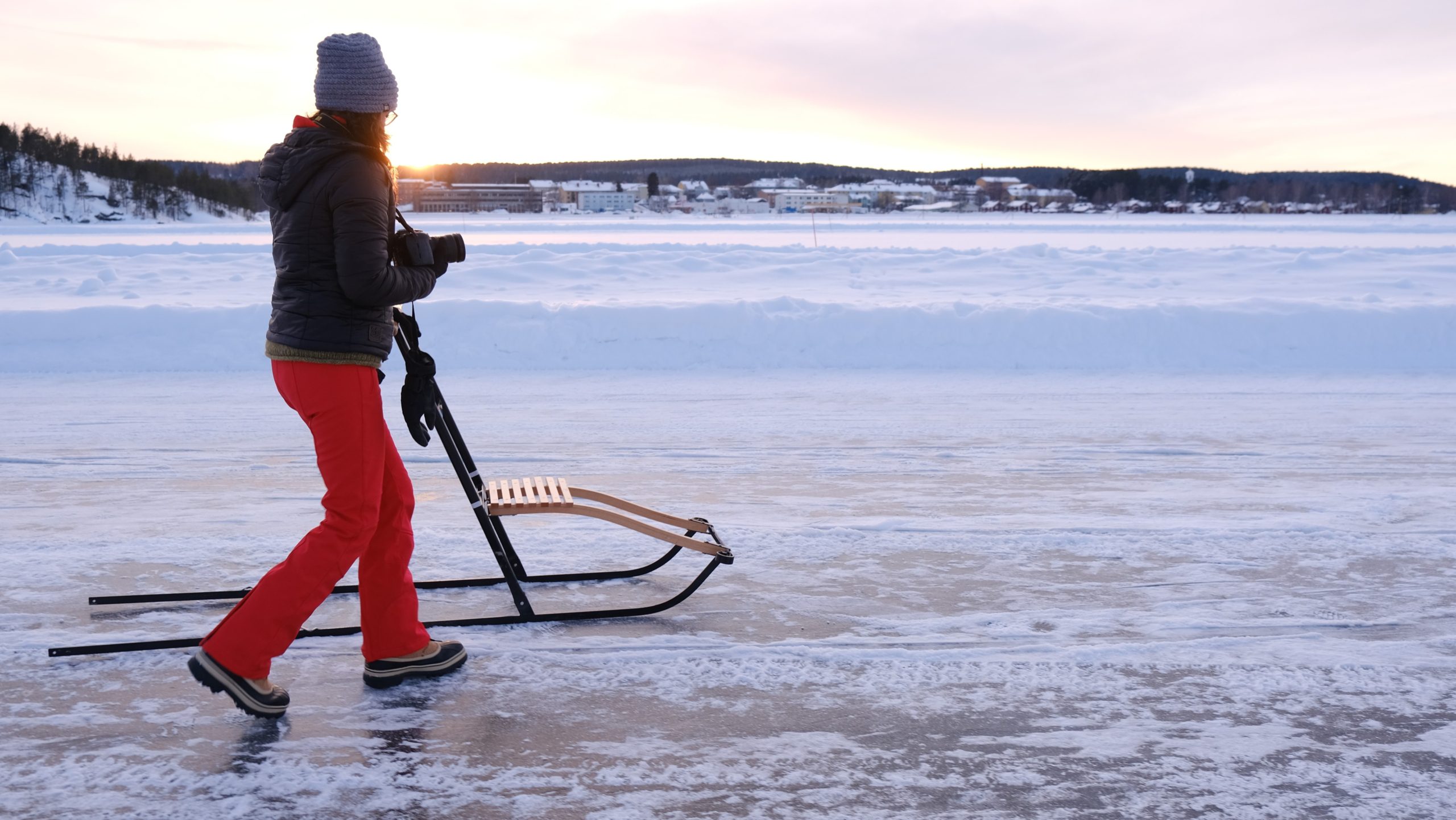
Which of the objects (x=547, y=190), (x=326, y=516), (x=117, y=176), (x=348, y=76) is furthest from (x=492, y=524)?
(x=547, y=190)

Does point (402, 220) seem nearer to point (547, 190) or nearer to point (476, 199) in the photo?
point (476, 199)

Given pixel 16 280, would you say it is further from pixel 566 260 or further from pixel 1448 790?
pixel 1448 790

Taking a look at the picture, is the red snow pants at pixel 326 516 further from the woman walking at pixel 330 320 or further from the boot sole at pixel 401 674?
the boot sole at pixel 401 674

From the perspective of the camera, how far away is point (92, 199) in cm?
8900

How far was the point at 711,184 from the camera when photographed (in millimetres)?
116438

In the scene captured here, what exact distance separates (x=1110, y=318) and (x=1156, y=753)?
28.1ft

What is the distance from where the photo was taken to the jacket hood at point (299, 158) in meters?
3.01

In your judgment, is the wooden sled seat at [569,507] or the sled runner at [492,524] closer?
the sled runner at [492,524]

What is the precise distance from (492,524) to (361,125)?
4.99 ft

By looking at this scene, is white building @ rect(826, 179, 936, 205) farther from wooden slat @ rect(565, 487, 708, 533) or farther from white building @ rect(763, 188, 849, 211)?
wooden slat @ rect(565, 487, 708, 533)

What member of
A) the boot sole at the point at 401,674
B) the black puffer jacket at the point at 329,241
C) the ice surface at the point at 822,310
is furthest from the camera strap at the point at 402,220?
the ice surface at the point at 822,310

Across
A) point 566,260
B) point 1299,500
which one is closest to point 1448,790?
point 1299,500

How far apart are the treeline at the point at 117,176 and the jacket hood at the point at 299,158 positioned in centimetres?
8858

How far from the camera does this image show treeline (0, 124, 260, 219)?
283 feet
